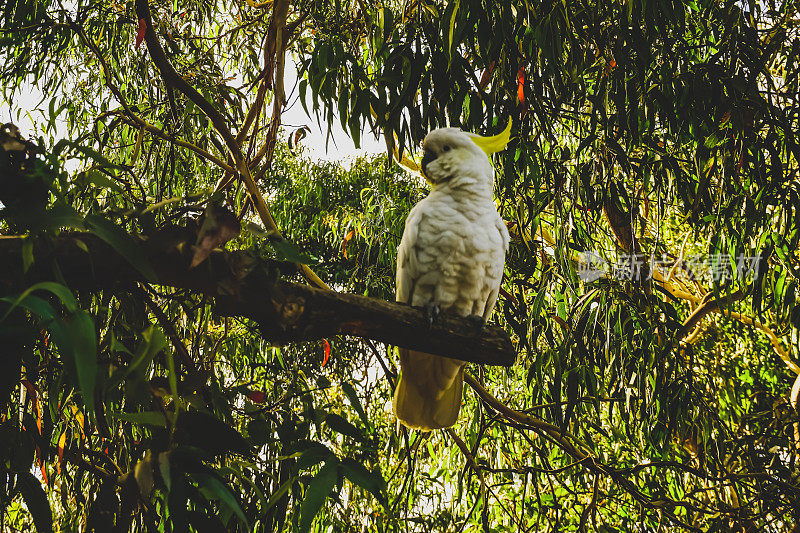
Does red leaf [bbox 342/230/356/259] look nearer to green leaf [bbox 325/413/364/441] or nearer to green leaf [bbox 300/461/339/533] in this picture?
green leaf [bbox 325/413/364/441]

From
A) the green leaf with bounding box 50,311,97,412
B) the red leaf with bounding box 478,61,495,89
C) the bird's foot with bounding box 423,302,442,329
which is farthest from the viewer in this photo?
the red leaf with bounding box 478,61,495,89

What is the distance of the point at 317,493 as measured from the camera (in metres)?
0.76

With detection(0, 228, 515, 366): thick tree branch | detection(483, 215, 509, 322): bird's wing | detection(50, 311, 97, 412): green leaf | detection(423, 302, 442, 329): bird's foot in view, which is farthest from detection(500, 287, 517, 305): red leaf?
detection(50, 311, 97, 412): green leaf

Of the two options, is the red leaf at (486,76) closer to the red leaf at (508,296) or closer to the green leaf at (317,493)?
the red leaf at (508,296)

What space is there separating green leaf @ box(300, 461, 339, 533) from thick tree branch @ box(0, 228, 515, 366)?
20cm

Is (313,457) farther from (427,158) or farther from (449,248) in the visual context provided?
(427,158)

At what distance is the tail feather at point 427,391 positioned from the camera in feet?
4.68

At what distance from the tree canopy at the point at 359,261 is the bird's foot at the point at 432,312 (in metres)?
0.02

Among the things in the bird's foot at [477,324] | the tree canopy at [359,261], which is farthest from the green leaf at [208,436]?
the bird's foot at [477,324]

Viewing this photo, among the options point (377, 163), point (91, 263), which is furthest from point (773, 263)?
point (377, 163)

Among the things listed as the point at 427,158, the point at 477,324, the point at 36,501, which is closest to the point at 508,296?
the point at 427,158

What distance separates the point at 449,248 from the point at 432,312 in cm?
17

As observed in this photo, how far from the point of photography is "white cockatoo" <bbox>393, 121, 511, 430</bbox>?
1411mm

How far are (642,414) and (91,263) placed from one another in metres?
1.59
